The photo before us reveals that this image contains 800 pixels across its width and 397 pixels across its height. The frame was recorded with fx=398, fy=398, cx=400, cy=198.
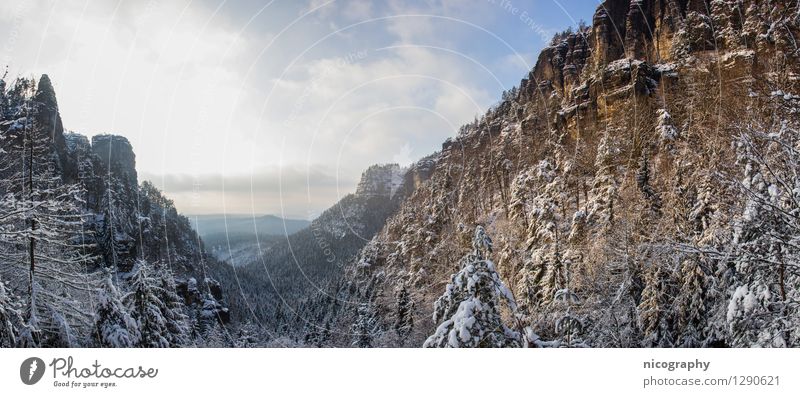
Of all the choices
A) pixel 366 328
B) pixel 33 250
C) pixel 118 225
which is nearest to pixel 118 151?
pixel 118 225

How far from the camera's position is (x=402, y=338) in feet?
48.5

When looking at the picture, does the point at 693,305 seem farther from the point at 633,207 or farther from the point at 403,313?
the point at 403,313

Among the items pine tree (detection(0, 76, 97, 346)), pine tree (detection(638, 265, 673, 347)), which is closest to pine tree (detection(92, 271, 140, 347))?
A: pine tree (detection(0, 76, 97, 346))

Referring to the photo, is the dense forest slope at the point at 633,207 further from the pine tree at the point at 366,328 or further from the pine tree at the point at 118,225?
the pine tree at the point at 118,225

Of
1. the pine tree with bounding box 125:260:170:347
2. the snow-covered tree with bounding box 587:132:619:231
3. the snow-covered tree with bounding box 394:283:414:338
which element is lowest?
the snow-covered tree with bounding box 394:283:414:338

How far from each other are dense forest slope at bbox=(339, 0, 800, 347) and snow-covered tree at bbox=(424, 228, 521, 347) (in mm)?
20

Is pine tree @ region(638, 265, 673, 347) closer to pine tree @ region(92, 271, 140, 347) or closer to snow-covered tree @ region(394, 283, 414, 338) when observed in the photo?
snow-covered tree @ region(394, 283, 414, 338)

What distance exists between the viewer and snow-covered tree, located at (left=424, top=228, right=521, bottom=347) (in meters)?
4.18

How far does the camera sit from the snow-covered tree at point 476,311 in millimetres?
4176

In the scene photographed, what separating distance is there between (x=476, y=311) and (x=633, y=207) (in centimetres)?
1365

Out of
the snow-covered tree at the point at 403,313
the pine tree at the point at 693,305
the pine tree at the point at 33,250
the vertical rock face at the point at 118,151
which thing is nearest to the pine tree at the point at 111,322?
the pine tree at the point at 33,250

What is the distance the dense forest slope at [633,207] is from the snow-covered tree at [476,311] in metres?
0.02
